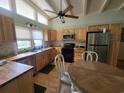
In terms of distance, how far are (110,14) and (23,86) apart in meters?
5.51

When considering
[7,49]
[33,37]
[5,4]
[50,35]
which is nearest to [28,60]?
[7,49]

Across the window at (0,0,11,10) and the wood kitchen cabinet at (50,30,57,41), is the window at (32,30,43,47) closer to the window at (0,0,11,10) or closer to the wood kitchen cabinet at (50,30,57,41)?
the wood kitchen cabinet at (50,30,57,41)

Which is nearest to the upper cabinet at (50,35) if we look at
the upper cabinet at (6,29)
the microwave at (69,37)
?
the microwave at (69,37)

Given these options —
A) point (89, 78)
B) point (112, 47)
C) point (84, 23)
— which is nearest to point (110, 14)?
point (84, 23)

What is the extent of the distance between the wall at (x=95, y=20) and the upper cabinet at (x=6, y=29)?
3523mm

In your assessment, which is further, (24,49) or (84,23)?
(84,23)

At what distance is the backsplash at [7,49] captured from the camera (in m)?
2.45

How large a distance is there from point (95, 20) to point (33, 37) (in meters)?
3.98

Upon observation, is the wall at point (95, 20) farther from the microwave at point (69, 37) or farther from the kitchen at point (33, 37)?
the microwave at point (69, 37)

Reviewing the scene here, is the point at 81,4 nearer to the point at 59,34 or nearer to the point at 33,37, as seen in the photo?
the point at 59,34

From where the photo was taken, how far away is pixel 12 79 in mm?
1137

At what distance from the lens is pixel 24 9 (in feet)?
10.9

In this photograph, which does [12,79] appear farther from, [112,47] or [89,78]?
[112,47]

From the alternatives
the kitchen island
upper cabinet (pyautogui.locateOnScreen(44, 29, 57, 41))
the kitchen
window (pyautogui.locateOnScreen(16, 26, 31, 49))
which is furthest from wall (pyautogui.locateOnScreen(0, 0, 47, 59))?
upper cabinet (pyautogui.locateOnScreen(44, 29, 57, 41))
